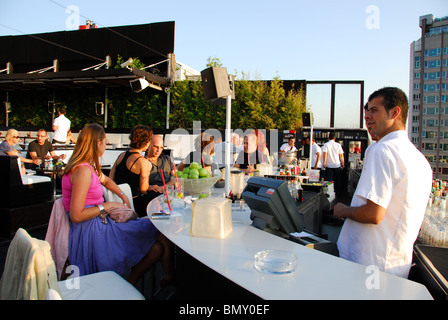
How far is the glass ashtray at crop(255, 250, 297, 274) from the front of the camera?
4.14ft

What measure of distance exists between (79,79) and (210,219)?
47.2ft

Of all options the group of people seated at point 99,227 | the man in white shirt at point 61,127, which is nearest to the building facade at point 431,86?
the man in white shirt at point 61,127

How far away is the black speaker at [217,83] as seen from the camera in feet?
9.15

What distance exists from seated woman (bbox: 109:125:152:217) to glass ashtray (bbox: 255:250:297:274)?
215cm

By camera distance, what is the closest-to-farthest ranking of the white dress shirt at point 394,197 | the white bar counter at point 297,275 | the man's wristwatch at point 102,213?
the white bar counter at point 297,275
the white dress shirt at point 394,197
the man's wristwatch at point 102,213

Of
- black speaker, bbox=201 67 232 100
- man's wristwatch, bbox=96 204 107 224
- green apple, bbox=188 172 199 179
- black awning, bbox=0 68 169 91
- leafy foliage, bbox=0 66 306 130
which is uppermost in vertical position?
black awning, bbox=0 68 169 91

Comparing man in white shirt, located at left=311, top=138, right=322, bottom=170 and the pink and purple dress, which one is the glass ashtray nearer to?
the pink and purple dress

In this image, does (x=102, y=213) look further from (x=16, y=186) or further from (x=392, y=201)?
(x=16, y=186)

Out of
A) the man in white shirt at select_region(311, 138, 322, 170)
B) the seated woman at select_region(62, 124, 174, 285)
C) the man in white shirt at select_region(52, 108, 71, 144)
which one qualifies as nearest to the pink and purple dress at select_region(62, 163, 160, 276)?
the seated woman at select_region(62, 124, 174, 285)

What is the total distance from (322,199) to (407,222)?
2.88 metres

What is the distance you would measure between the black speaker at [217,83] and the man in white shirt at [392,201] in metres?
1.47

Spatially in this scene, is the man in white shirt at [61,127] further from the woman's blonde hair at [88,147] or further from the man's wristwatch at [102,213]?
the man's wristwatch at [102,213]
